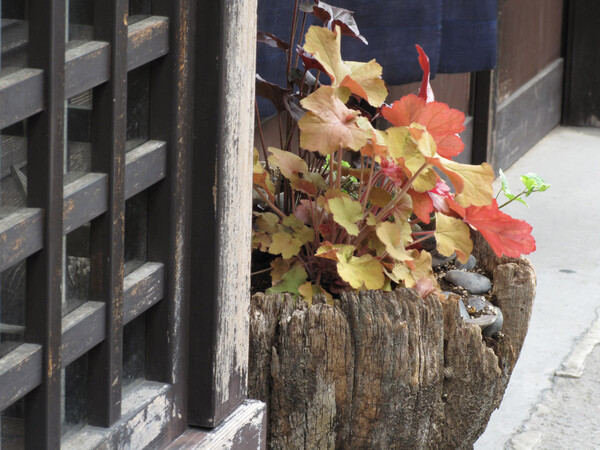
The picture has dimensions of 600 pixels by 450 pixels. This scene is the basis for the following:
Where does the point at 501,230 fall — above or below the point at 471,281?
above

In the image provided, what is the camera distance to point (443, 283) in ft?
8.20

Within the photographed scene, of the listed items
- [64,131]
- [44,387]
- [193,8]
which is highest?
[193,8]

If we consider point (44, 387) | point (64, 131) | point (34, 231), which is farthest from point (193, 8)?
point (44, 387)

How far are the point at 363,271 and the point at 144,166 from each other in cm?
67

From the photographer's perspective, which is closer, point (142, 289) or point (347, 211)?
point (142, 289)

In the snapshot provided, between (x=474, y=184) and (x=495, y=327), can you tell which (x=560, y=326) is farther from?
(x=474, y=184)

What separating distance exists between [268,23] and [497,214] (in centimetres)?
81

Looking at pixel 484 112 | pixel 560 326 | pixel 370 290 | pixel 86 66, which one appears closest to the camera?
pixel 86 66

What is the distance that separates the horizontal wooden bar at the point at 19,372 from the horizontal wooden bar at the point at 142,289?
0.76ft

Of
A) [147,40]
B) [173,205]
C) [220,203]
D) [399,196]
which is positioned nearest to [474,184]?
[399,196]

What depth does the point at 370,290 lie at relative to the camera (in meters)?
2.07

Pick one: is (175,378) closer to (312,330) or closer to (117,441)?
(117,441)

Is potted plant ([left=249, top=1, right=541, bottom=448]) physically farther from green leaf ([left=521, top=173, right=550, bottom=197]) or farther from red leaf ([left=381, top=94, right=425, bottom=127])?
green leaf ([left=521, top=173, right=550, bottom=197])

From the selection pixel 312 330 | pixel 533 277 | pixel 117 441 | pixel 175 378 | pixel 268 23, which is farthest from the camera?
pixel 268 23
